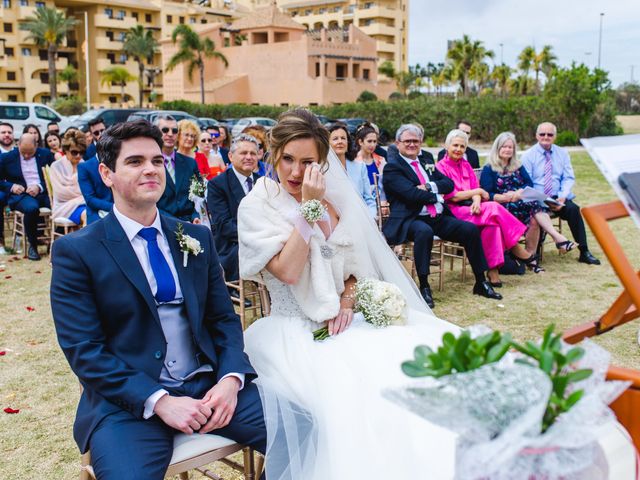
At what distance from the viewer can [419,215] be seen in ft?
23.7

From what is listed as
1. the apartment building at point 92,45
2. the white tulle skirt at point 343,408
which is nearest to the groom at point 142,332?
the white tulle skirt at point 343,408

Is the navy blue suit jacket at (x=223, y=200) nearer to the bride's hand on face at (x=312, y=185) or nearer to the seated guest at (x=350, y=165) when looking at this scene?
the seated guest at (x=350, y=165)

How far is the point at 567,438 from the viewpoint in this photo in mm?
1304

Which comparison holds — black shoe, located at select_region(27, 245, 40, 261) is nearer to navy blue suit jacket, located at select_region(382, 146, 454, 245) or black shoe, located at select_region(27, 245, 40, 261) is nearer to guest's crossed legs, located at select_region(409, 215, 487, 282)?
navy blue suit jacket, located at select_region(382, 146, 454, 245)

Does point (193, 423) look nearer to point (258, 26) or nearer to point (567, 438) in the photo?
point (567, 438)

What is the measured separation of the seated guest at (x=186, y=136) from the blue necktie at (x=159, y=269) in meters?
4.89

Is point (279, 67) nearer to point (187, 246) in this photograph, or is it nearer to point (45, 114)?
point (45, 114)

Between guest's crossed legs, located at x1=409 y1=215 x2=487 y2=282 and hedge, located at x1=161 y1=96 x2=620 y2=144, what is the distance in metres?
22.3

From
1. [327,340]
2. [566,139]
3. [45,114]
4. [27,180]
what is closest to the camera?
[327,340]

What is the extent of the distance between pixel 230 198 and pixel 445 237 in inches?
105

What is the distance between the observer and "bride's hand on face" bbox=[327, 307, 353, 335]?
126 inches

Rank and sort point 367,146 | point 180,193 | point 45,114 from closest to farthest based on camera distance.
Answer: point 180,193, point 367,146, point 45,114

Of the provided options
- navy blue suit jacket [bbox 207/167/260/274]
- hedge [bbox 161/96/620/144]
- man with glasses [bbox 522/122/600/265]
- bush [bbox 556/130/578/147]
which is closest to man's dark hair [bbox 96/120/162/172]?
navy blue suit jacket [bbox 207/167/260/274]

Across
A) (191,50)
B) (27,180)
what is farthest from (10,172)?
(191,50)
